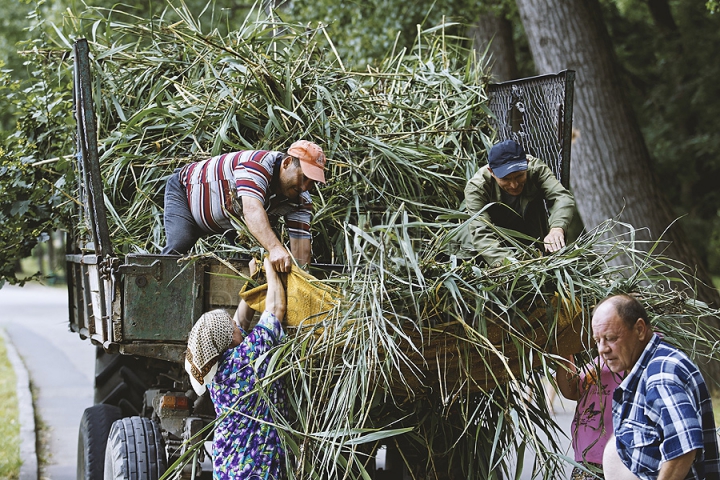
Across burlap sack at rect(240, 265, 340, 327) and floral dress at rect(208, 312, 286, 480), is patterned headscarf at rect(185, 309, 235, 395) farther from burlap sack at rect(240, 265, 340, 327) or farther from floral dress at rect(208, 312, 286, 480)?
burlap sack at rect(240, 265, 340, 327)

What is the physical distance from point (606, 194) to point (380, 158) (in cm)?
390

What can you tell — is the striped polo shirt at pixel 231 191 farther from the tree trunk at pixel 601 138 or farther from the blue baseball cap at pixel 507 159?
the tree trunk at pixel 601 138

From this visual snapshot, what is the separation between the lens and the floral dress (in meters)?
3.69

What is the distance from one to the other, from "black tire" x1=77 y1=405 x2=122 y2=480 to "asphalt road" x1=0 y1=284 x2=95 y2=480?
144cm

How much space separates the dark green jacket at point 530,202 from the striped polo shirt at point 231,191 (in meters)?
0.92

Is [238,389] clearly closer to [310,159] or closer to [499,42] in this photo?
[310,159]

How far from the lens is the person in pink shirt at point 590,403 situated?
385 cm

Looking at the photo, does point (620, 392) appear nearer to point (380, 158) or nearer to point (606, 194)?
point (380, 158)

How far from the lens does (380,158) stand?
18.0ft

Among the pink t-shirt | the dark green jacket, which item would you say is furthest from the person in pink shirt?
the dark green jacket

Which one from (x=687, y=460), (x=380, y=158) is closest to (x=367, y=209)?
(x=380, y=158)

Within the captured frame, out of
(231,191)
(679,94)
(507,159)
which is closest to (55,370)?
(231,191)

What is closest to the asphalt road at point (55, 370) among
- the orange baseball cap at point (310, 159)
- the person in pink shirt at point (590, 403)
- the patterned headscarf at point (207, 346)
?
the orange baseball cap at point (310, 159)

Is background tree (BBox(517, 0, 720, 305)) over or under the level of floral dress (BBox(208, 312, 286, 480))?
over
